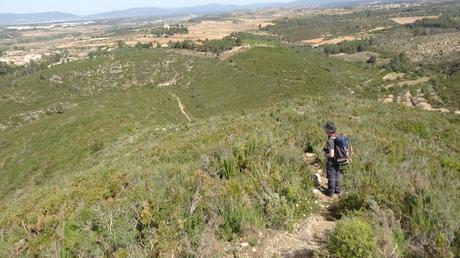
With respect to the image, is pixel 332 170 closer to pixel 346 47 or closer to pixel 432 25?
pixel 346 47

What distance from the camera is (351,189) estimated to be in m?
7.42

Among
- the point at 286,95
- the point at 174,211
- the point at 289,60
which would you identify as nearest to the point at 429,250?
the point at 174,211

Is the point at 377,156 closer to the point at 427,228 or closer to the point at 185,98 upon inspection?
the point at 427,228

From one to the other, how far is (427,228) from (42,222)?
6650mm

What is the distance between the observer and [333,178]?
319 inches

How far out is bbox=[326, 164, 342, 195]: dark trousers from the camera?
8.07 metres

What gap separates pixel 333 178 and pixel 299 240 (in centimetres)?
226

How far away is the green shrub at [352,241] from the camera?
487 centimetres

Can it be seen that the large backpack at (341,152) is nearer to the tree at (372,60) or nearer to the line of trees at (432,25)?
the tree at (372,60)

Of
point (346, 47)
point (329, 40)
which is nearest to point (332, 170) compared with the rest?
point (346, 47)

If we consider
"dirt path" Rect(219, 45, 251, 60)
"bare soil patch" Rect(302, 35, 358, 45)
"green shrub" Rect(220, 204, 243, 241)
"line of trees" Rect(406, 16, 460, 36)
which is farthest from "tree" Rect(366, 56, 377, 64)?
"green shrub" Rect(220, 204, 243, 241)

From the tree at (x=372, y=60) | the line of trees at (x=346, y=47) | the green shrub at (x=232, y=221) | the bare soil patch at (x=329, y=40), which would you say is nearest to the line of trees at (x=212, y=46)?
the line of trees at (x=346, y=47)

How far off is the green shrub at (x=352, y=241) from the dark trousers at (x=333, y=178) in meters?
2.90

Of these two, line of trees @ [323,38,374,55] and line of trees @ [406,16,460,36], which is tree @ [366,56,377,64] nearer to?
line of trees @ [323,38,374,55]
